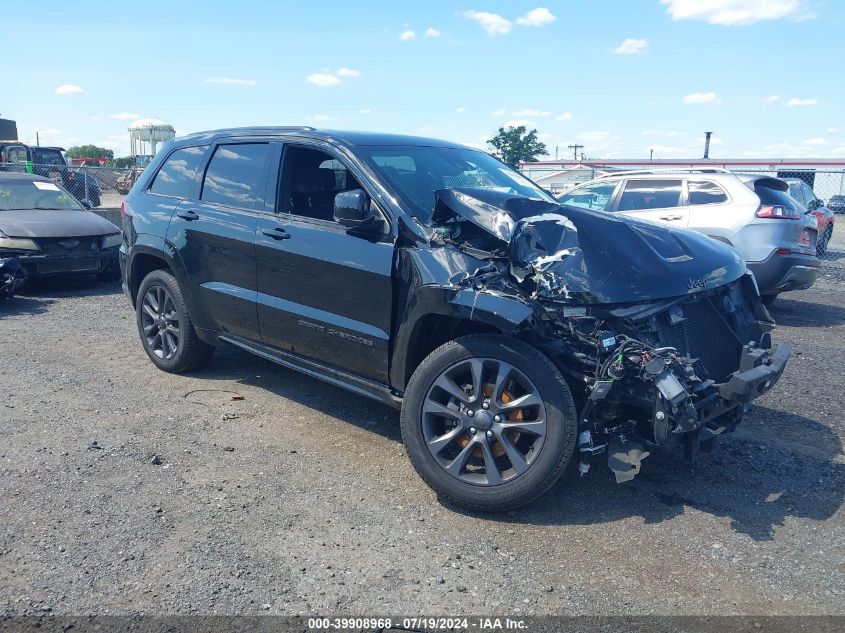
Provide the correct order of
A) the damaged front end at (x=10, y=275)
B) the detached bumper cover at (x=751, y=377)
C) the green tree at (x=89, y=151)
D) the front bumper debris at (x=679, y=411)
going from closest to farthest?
the front bumper debris at (x=679, y=411)
the detached bumper cover at (x=751, y=377)
the damaged front end at (x=10, y=275)
the green tree at (x=89, y=151)

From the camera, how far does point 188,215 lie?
17.9 feet

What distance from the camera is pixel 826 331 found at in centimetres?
819

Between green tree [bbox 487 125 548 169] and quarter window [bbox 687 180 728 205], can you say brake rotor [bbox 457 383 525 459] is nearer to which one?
quarter window [bbox 687 180 728 205]

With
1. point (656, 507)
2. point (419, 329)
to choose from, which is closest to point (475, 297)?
point (419, 329)

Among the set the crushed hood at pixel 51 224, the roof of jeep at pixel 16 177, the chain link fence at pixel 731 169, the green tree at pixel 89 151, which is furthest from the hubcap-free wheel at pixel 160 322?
the green tree at pixel 89 151

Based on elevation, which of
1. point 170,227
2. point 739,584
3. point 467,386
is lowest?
point 739,584

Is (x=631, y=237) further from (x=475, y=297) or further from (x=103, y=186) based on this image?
→ (x=103, y=186)

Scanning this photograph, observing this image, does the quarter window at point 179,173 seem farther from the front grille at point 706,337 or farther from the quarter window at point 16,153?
the quarter window at point 16,153

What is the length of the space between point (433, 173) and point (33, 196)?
8715 mm

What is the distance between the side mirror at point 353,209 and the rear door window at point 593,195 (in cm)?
629

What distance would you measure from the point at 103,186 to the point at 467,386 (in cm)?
3292

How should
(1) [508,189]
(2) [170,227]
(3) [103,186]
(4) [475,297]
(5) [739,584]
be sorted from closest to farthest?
(5) [739,584]
(4) [475,297]
(1) [508,189]
(2) [170,227]
(3) [103,186]

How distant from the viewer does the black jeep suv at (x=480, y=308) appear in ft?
11.5

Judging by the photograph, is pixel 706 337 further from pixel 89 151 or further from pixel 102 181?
pixel 89 151
